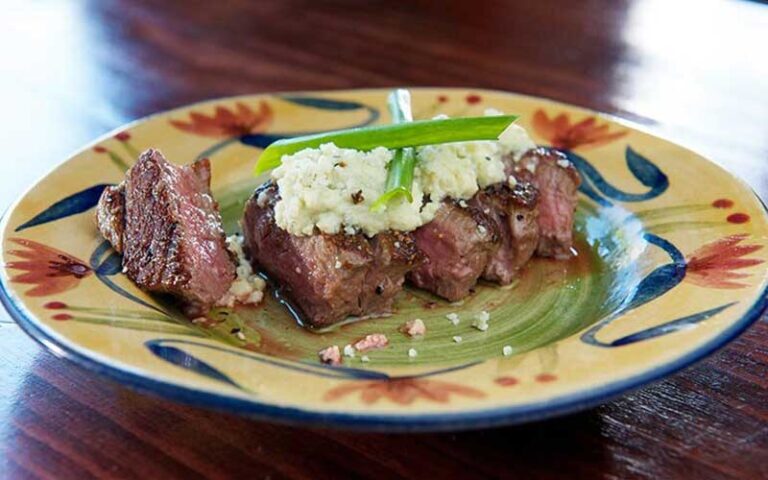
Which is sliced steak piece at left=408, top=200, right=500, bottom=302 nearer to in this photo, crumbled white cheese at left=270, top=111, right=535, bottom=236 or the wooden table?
crumbled white cheese at left=270, top=111, right=535, bottom=236

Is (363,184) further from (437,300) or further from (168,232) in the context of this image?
(168,232)

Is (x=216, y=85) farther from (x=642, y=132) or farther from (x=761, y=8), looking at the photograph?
(x=761, y=8)

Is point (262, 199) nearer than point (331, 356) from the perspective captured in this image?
No

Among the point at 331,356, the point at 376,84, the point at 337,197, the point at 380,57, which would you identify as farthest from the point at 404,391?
the point at 380,57

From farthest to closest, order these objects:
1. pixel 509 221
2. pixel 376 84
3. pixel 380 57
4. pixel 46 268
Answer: pixel 380 57 → pixel 376 84 → pixel 509 221 → pixel 46 268

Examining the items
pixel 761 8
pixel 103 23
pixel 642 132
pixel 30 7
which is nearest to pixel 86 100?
pixel 103 23


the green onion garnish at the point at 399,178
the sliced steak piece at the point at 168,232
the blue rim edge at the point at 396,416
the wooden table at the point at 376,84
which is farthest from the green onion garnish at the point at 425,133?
the blue rim edge at the point at 396,416
